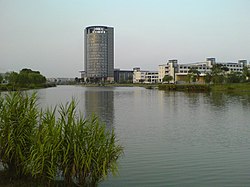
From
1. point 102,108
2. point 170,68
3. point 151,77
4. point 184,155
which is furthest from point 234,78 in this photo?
point 184,155

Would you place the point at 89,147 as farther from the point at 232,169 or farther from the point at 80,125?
the point at 232,169

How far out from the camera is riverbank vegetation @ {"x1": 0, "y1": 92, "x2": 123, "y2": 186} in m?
6.38

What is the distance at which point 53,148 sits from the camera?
6340 millimetres

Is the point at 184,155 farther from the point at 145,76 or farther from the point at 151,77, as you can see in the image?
the point at 145,76

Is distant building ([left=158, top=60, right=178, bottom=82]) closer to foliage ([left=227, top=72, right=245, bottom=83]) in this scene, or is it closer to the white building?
the white building

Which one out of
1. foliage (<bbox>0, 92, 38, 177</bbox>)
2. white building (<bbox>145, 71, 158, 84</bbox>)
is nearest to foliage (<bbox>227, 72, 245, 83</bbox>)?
white building (<bbox>145, 71, 158, 84</bbox>)

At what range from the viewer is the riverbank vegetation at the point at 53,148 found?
6375 millimetres

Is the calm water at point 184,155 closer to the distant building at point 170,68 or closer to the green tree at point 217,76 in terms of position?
the green tree at point 217,76

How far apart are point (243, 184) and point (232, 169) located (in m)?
1.41

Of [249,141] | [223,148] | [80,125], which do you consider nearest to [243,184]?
[223,148]

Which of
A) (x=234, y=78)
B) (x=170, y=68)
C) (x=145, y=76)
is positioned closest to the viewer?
(x=234, y=78)

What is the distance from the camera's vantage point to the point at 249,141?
13.9 metres

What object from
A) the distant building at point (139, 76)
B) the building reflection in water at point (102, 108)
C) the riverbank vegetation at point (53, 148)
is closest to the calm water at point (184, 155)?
the riverbank vegetation at point (53, 148)

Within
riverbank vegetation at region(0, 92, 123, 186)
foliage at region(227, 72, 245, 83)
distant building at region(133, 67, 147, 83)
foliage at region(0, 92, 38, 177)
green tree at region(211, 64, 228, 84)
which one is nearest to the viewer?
riverbank vegetation at region(0, 92, 123, 186)
